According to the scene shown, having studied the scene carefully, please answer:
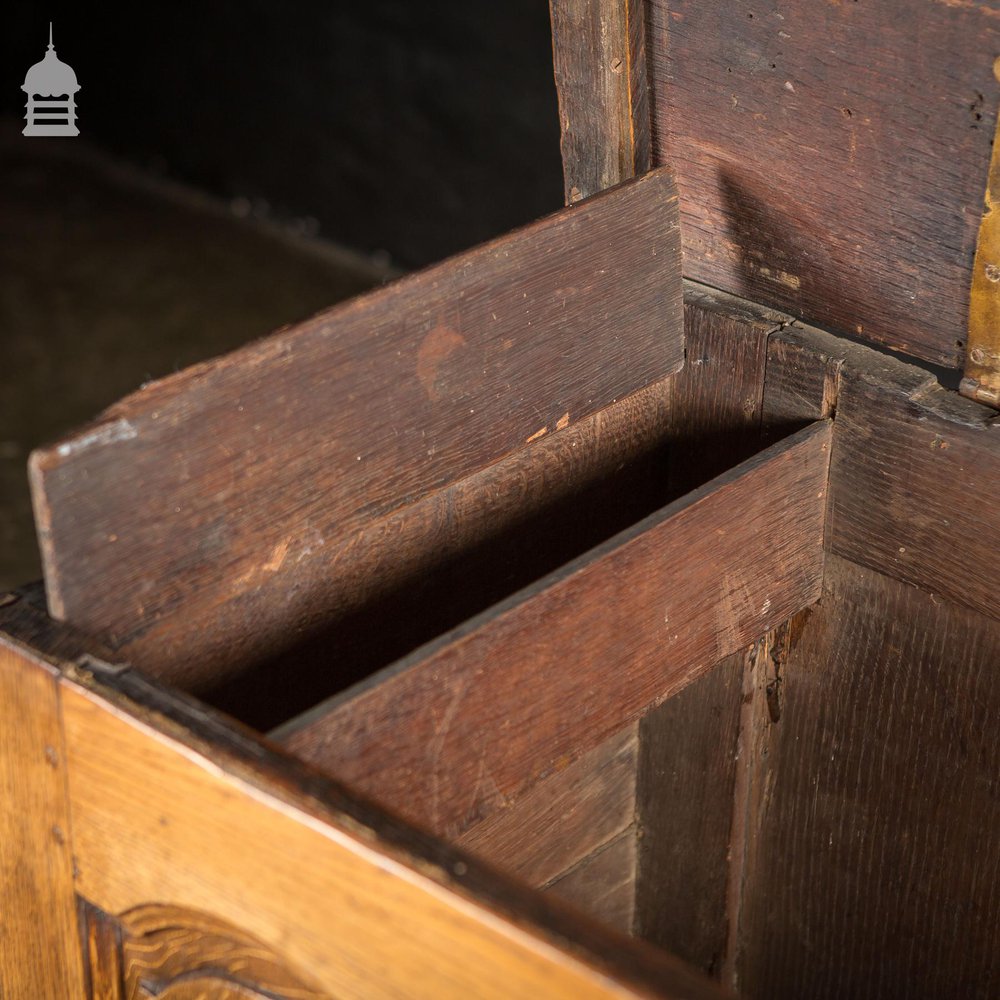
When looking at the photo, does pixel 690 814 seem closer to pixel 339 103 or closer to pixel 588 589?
pixel 588 589

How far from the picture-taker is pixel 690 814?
153cm

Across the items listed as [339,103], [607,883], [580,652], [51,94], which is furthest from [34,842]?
[51,94]

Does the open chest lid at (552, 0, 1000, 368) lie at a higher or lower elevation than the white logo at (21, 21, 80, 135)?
higher

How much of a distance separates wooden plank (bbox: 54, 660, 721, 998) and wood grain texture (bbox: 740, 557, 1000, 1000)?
0.62 metres

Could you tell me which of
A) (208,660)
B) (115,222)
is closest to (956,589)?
Answer: (208,660)

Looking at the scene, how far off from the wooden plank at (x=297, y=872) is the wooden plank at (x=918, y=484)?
0.57 metres

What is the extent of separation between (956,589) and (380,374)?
48cm

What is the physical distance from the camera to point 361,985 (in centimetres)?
79

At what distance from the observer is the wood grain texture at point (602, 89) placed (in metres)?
1.23

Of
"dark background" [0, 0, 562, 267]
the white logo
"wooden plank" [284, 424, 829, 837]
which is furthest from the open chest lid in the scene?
the white logo

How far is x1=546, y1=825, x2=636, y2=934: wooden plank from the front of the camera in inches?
61.2

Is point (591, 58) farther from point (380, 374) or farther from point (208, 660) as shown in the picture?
point (208, 660)

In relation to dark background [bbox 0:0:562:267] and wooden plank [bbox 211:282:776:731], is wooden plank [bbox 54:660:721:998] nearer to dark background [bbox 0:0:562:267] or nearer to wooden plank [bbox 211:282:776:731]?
wooden plank [bbox 211:282:776:731]

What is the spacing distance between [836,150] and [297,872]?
0.67m
